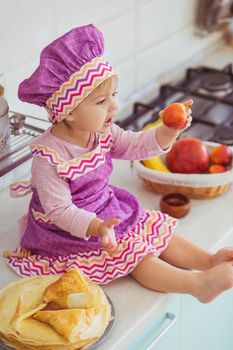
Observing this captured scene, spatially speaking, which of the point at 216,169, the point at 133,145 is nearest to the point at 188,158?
the point at 216,169

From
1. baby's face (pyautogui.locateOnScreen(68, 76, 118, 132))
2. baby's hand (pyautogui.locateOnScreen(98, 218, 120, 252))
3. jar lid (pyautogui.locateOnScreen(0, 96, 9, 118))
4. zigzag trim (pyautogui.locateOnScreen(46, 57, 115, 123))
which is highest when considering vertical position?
zigzag trim (pyautogui.locateOnScreen(46, 57, 115, 123))

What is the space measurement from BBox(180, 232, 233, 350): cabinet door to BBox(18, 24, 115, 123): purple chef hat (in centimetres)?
44

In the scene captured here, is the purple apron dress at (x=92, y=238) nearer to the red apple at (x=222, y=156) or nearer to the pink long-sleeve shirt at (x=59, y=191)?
the pink long-sleeve shirt at (x=59, y=191)

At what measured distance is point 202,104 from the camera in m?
2.02

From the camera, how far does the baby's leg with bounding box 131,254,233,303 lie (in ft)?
4.12

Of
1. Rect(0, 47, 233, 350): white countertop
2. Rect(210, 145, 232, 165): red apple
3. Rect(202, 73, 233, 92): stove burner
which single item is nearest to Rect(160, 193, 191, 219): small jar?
Rect(0, 47, 233, 350): white countertop

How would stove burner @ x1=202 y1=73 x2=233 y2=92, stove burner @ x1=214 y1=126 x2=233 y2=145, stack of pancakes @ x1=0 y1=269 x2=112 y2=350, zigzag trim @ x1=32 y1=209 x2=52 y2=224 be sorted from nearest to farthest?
stack of pancakes @ x1=0 y1=269 x2=112 y2=350 < zigzag trim @ x1=32 y1=209 x2=52 y2=224 < stove burner @ x1=214 y1=126 x2=233 y2=145 < stove burner @ x1=202 y1=73 x2=233 y2=92

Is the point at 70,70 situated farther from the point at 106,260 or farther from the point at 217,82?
the point at 217,82

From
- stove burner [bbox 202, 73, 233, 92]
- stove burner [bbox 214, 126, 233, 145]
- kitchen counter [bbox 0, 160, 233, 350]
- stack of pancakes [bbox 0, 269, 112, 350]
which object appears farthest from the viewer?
stove burner [bbox 202, 73, 233, 92]

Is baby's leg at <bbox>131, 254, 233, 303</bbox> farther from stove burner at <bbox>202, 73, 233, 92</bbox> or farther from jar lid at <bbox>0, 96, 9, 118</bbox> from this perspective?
stove burner at <bbox>202, 73, 233, 92</bbox>

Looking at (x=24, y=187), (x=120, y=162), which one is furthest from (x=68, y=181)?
(x=120, y=162)

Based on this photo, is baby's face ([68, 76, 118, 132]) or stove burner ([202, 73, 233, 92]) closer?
baby's face ([68, 76, 118, 132])

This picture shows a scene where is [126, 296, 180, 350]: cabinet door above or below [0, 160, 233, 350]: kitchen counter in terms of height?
below

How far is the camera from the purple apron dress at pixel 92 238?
1290 mm
